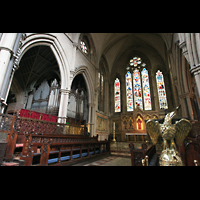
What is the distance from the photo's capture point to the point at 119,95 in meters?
13.2

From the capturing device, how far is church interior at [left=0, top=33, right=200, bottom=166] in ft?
11.2

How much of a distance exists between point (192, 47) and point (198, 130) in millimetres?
2868

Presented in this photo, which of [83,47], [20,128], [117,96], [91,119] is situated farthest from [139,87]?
[20,128]

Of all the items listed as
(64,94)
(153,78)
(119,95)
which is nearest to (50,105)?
(64,94)

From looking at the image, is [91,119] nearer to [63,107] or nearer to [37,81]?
[63,107]

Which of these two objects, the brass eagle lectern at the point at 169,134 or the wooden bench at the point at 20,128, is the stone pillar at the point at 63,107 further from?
the brass eagle lectern at the point at 169,134

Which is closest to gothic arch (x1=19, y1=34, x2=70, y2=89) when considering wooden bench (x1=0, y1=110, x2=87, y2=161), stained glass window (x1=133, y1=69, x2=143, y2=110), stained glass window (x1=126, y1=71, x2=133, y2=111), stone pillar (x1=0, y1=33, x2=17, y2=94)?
stone pillar (x1=0, y1=33, x2=17, y2=94)

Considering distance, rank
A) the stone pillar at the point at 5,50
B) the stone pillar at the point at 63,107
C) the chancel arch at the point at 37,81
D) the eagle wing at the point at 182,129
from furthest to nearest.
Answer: the chancel arch at the point at 37,81
the stone pillar at the point at 63,107
the stone pillar at the point at 5,50
the eagle wing at the point at 182,129

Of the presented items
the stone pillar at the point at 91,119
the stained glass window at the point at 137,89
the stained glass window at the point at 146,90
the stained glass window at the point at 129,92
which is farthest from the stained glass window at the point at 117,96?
the stone pillar at the point at 91,119

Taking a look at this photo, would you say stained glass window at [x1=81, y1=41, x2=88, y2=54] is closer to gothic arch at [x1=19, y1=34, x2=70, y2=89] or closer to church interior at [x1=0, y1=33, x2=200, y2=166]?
church interior at [x1=0, y1=33, x2=200, y2=166]

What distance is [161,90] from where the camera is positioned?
11.7 meters

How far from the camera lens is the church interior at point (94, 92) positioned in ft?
11.2

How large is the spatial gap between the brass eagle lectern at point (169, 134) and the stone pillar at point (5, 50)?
395 cm
